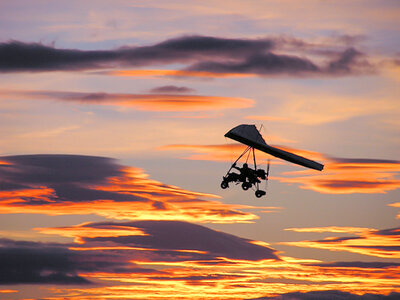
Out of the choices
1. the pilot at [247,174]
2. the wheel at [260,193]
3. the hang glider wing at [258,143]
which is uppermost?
the hang glider wing at [258,143]

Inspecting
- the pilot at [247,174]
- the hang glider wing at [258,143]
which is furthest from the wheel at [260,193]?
the hang glider wing at [258,143]

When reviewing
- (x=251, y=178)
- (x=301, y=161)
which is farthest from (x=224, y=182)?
(x=301, y=161)

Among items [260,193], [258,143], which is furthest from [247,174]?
[258,143]

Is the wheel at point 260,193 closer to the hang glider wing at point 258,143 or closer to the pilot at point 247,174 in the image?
the pilot at point 247,174

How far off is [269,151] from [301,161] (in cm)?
578

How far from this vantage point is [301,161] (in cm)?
9550

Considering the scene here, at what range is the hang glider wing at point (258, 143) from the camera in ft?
296

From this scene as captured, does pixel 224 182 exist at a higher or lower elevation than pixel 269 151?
lower

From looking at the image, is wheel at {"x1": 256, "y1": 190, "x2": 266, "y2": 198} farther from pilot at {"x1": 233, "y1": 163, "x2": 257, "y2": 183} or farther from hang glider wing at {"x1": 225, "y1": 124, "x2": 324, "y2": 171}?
hang glider wing at {"x1": 225, "y1": 124, "x2": 324, "y2": 171}

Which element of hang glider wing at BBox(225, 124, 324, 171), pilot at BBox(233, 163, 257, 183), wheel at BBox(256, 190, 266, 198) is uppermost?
hang glider wing at BBox(225, 124, 324, 171)

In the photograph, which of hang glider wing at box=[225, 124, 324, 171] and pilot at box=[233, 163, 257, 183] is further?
pilot at box=[233, 163, 257, 183]

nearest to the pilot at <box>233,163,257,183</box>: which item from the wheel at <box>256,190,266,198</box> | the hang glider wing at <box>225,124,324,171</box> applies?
the wheel at <box>256,190,266,198</box>

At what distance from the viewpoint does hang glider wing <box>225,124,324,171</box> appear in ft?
296

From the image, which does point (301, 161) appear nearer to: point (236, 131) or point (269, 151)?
point (269, 151)
